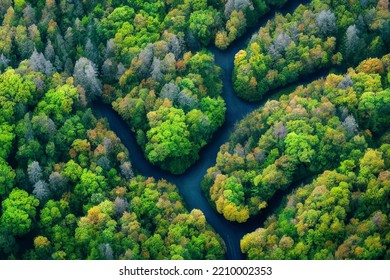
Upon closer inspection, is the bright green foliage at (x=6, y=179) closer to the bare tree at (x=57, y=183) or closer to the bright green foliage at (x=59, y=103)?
the bare tree at (x=57, y=183)

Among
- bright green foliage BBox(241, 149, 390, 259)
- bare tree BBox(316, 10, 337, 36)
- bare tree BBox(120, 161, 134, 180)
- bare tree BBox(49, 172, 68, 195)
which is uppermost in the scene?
bare tree BBox(316, 10, 337, 36)

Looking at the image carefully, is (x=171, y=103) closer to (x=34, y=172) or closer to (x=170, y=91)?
(x=170, y=91)

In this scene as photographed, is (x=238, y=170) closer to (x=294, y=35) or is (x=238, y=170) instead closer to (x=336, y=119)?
(x=336, y=119)

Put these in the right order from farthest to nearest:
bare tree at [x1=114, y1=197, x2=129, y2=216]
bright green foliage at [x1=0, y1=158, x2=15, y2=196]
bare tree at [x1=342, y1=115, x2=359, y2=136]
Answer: bare tree at [x1=342, y1=115, x2=359, y2=136] < bright green foliage at [x1=0, y1=158, x2=15, y2=196] < bare tree at [x1=114, y1=197, x2=129, y2=216]

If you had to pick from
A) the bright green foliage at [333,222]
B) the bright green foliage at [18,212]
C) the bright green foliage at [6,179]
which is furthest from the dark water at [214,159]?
the bright green foliage at [6,179]

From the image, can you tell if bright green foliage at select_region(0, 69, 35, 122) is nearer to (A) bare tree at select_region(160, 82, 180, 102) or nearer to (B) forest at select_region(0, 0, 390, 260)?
(B) forest at select_region(0, 0, 390, 260)

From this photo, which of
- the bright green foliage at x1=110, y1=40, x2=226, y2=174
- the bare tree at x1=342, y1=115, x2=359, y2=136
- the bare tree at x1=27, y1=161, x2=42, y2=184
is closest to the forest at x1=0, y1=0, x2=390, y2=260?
the bare tree at x1=27, y1=161, x2=42, y2=184

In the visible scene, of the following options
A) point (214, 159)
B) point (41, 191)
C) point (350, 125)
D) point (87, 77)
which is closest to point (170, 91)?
point (214, 159)

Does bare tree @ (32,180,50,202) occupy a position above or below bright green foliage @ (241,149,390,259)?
above
